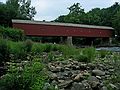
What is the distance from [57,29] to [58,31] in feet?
1.21

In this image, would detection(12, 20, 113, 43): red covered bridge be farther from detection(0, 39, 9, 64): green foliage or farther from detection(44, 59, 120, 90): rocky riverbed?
detection(44, 59, 120, 90): rocky riverbed

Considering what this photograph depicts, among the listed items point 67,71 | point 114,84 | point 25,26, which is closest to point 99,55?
point 67,71

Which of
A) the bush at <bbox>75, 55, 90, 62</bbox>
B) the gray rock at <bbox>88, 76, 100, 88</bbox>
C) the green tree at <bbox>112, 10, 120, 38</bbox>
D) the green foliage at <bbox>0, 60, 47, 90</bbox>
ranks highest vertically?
the green foliage at <bbox>0, 60, 47, 90</bbox>

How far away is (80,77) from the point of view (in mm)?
7758

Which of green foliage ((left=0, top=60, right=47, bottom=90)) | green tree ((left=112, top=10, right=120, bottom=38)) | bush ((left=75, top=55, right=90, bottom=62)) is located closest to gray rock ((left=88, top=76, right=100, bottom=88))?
green foliage ((left=0, top=60, right=47, bottom=90))

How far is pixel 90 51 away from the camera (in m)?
12.1

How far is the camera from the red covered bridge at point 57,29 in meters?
42.4

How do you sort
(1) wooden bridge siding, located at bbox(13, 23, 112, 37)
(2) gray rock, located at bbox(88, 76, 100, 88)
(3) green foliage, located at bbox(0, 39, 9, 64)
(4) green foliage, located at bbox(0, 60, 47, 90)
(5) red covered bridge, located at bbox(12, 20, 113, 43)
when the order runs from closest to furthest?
(4) green foliage, located at bbox(0, 60, 47, 90), (2) gray rock, located at bbox(88, 76, 100, 88), (3) green foliage, located at bbox(0, 39, 9, 64), (5) red covered bridge, located at bbox(12, 20, 113, 43), (1) wooden bridge siding, located at bbox(13, 23, 112, 37)

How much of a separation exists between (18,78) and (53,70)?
13.4 feet

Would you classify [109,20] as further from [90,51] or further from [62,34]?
[90,51]

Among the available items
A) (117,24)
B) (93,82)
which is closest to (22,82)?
(93,82)

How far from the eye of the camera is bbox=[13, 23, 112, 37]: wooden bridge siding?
42531mm

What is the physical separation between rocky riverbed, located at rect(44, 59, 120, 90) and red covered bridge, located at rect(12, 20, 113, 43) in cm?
3188

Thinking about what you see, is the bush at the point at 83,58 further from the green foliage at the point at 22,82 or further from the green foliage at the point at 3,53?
the green foliage at the point at 22,82
